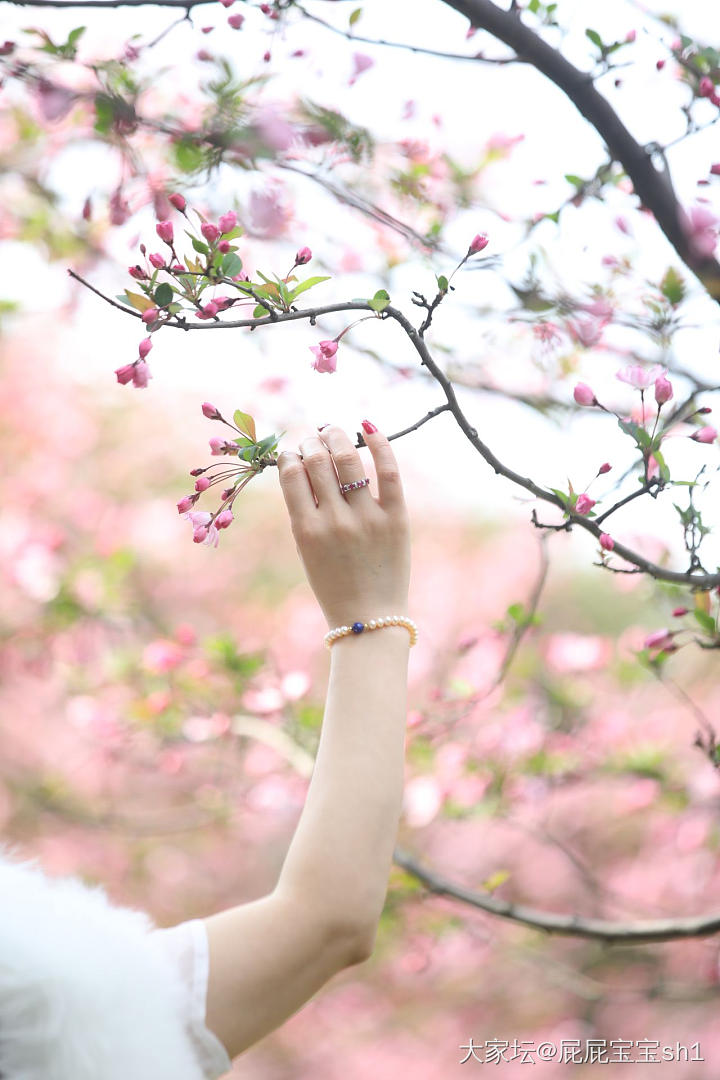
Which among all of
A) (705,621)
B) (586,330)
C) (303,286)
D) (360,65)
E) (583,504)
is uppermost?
(360,65)

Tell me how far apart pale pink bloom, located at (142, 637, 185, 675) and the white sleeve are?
61.8 inches

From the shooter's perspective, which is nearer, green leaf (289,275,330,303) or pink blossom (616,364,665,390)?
green leaf (289,275,330,303)

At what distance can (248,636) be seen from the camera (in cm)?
428

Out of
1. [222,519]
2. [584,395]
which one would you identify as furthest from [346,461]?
[584,395]

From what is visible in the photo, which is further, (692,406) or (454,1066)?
(454,1066)

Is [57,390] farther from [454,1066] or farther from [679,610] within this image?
[679,610]

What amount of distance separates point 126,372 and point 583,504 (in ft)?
1.70

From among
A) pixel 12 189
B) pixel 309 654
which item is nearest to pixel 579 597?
pixel 309 654

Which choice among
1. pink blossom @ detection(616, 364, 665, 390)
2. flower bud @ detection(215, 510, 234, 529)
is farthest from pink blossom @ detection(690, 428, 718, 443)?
flower bud @ detection(215, 510, 234, 529)

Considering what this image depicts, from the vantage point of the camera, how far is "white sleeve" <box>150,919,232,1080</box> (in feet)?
2.42

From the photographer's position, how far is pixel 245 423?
0.86 metres

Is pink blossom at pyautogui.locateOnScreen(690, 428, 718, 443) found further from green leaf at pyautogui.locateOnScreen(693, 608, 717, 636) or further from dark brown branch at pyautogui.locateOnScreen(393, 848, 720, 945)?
dark brown branch at pyautogui.locateOnScreen(393, 848, 720, 945)

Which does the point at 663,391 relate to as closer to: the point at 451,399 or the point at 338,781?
the point at 451,399

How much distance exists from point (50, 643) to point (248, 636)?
4.86 ft
